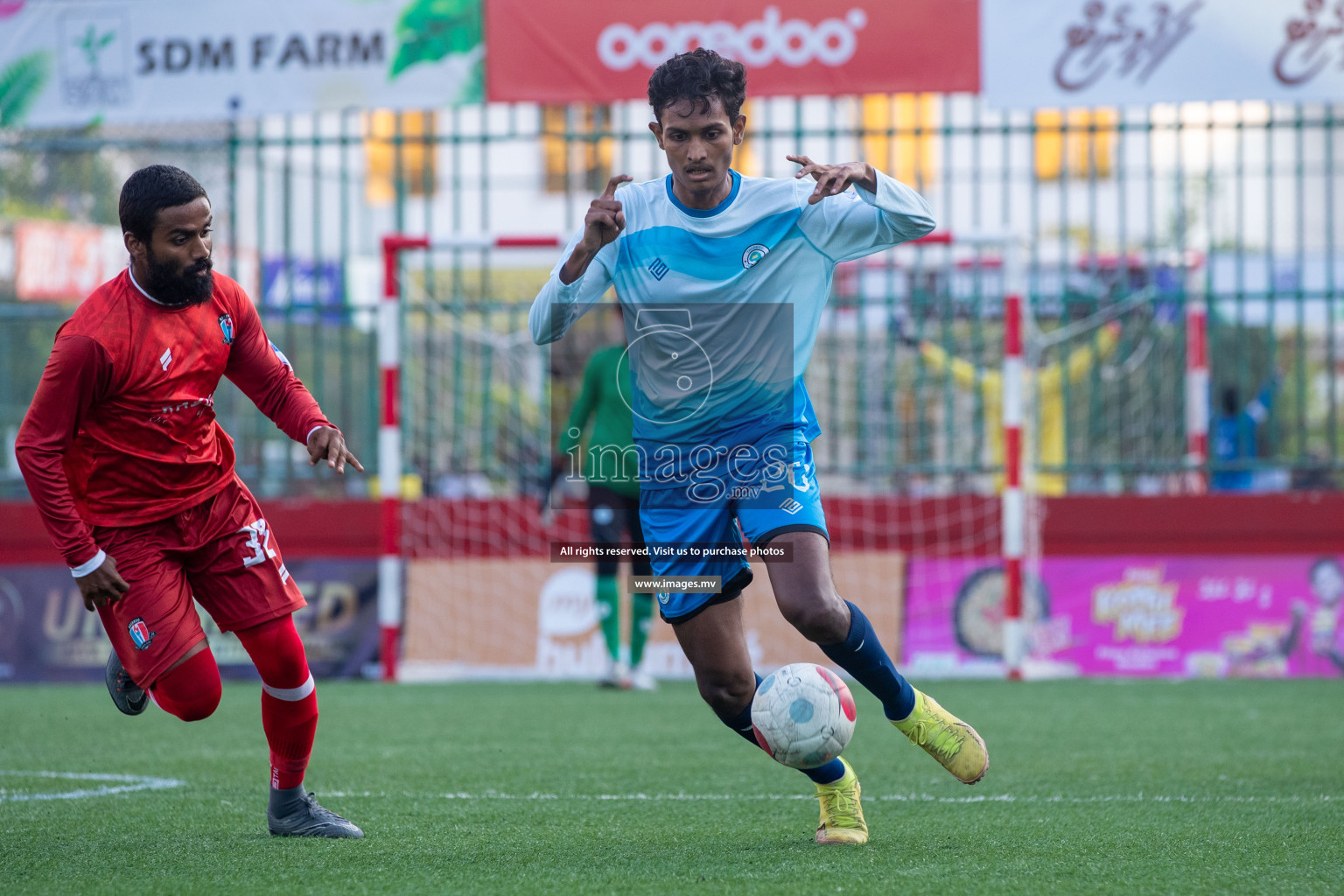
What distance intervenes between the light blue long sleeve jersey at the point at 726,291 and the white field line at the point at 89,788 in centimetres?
254

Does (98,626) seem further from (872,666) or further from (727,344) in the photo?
(872,666)

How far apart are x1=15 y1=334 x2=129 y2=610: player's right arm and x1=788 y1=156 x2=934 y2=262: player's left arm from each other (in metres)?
2.19

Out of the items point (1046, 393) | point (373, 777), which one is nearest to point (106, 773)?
point (373, 777)

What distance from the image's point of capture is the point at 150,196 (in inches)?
173

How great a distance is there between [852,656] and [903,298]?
7.27 m

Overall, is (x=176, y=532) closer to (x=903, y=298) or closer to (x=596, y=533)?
(x=596, y=533)

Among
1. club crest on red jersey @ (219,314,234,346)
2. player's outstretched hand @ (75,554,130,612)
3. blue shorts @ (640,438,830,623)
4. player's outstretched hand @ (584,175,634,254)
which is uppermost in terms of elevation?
player's outstretched hand @ (584,175,634,254)

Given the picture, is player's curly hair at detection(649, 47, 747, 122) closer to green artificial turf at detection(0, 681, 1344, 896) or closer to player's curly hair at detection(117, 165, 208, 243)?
player's curly hair at detection(117, 165, 208, 243)

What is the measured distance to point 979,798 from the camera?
5.30 meters

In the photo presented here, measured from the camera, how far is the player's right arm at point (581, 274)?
14.5ft

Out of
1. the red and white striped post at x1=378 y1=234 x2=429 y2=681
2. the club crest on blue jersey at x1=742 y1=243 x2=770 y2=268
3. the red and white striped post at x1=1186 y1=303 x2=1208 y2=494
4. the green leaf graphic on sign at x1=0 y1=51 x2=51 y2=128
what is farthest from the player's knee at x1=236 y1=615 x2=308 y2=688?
the red and white striped post at x1=1186 y1=303 x2=1208 y2=494

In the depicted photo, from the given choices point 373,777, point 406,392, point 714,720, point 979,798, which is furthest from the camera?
point 406,392

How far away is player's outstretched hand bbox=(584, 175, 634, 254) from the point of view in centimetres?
440

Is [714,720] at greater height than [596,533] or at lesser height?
lesser
